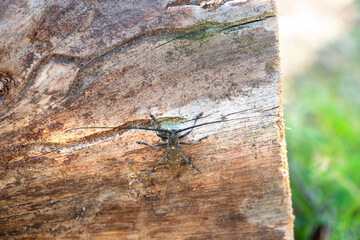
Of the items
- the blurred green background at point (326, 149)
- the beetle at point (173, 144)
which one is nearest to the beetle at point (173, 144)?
the beetle at point (173, 144)

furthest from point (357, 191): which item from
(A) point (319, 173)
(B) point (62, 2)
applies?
(B) point (62, 2)

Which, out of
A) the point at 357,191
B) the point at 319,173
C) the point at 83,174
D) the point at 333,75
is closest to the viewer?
the point at 83,174

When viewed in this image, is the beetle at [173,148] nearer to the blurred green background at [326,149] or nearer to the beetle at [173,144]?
the beetle at [173,144]

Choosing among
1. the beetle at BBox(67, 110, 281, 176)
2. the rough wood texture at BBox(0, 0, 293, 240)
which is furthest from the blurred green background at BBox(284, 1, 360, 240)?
the beetle at BBox(67, 110, 281, 176)

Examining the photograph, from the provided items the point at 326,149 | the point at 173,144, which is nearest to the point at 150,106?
the point at 173,144

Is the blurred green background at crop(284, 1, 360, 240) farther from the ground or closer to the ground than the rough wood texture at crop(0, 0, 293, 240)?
closer to the ground

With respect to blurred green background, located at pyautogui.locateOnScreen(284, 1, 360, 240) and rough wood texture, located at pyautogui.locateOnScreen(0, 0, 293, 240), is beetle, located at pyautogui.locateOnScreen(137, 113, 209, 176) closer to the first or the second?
rough wood texture, located at pyautogui.locateOnScreen(0, 0, 293, 240)

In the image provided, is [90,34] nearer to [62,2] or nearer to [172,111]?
[62,2]
